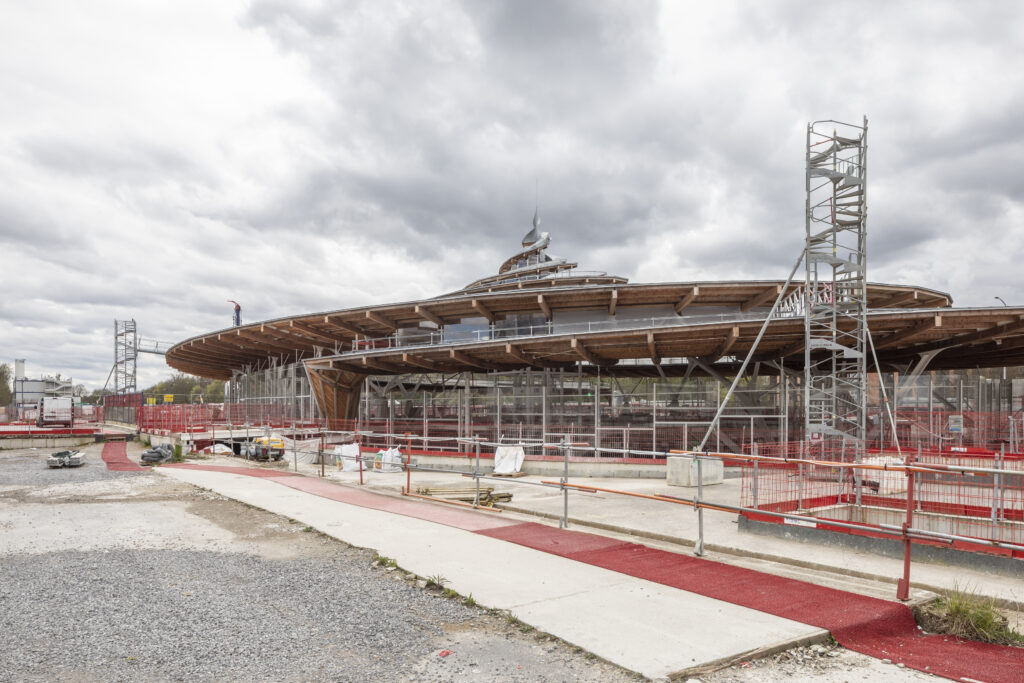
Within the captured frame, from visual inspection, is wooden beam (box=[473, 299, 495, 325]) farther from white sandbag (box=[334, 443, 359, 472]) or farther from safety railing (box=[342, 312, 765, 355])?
white sandbag (box=[334, 443, 359, 472])

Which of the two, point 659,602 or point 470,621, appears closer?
point 470,621

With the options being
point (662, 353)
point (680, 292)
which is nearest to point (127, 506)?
point (662, 353)

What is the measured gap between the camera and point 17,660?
536 centimetres

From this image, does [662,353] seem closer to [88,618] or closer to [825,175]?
[825,175]

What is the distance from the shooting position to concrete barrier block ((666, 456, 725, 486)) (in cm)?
1670

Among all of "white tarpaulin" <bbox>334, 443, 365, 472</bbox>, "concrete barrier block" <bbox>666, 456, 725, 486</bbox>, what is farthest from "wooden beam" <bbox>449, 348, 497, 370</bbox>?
"concrete barrier block" <bbox>666, 456, 725, 486</bbox>

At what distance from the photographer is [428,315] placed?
117 feet

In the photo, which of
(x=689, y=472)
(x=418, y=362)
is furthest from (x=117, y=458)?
(x=689, y=472)

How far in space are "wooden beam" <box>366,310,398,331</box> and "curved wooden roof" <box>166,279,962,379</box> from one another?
3.1 inches

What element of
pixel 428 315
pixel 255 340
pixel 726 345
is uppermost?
pixel 428 315

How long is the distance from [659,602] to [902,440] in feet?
71.3

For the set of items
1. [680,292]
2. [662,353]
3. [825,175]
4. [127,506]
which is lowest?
[127,506]

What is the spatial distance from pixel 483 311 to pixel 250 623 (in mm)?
28325

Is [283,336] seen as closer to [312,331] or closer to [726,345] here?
[312,331]
